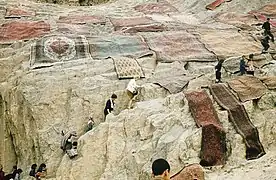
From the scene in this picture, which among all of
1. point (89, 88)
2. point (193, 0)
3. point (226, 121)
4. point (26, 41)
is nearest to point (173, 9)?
point (193, 0)

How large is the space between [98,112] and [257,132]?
451 centimetres

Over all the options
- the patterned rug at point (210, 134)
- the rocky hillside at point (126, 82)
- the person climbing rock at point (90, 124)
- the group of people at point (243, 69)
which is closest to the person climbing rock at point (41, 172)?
the rocky hillside at point (126, 82)

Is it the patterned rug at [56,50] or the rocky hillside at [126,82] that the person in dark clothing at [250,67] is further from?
the patterned rug at [56,50]

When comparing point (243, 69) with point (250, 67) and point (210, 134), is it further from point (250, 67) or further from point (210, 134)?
point (210, 134)

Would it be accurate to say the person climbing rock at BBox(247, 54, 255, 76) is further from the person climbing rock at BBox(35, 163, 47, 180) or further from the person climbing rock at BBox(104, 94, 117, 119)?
the person climbing rock at BBox(35, 163, 47, 180)

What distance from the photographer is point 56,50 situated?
13.7 m

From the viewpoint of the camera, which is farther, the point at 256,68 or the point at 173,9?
the point at 173,9

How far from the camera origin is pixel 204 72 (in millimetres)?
12281

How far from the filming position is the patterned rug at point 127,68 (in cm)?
1227

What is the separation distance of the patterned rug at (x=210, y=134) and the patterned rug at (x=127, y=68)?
383 cm

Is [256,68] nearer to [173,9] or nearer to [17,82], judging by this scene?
[17,82]

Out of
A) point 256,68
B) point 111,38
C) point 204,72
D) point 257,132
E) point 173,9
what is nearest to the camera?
point 257,132

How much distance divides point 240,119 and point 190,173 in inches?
76.5

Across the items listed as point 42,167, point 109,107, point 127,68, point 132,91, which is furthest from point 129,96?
point 42,167
